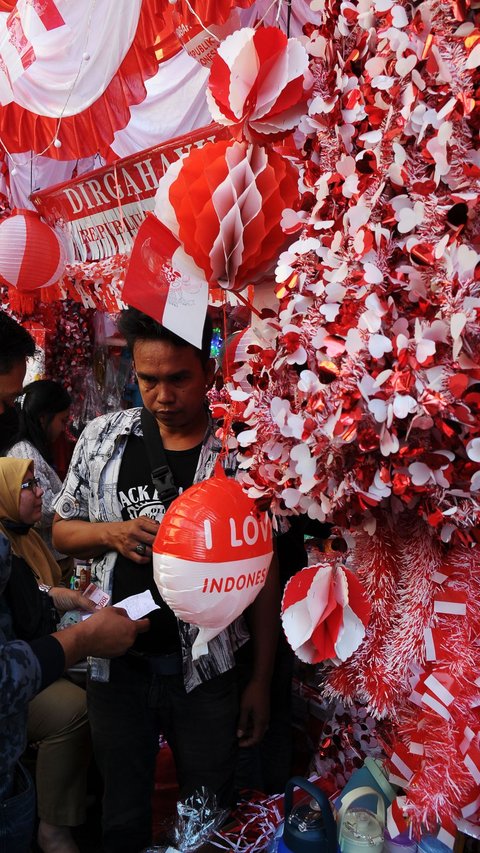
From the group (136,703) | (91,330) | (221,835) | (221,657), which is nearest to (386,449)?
(221,835)

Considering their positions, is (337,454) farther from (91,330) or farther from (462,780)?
(91,330)

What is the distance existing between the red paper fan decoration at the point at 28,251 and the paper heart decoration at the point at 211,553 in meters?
2.39

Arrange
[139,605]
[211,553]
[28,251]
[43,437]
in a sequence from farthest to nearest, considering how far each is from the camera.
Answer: [43,437], [28,251], [139,605], [211,553]

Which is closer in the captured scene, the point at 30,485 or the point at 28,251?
the point at 30,485

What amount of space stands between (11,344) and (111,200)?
96 centimetres

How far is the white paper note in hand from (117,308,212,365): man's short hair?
628 millimetres

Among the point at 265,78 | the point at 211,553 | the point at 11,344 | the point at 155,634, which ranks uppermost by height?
the point at 265,78

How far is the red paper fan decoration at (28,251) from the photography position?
3.19 meters

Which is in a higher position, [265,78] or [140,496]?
[265,78]

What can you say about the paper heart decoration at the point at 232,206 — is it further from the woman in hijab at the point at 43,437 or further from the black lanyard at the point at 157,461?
the woman in hijab at the point at 43,437

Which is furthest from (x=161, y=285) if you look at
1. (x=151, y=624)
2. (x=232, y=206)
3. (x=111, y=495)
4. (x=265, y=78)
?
(x=151, y=624)

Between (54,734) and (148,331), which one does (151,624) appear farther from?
(54,734)

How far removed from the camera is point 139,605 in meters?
1.70

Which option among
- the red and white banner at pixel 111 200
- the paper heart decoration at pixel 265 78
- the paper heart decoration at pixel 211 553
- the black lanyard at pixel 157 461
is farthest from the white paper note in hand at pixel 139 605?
the red and white banner at pixel 111 200
